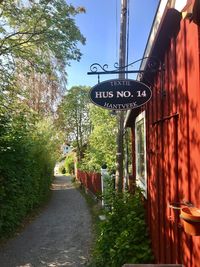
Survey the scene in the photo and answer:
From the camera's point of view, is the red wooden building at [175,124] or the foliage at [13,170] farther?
the foliage at [13,170]

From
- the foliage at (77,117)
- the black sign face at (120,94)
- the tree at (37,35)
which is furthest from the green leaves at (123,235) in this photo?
the foliage at (77,117)

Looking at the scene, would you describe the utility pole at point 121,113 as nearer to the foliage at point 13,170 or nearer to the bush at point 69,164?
the foliage at point 13,170

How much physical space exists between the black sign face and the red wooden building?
23 centimetres

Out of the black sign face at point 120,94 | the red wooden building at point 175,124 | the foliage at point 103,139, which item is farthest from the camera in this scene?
the foliage at point 103,139

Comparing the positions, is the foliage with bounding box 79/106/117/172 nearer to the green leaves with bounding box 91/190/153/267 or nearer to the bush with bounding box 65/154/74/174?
the green leaves with bounding box 91/190/153/267

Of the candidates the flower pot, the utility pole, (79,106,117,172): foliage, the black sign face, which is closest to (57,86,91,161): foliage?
(79,106,117,172): foliage

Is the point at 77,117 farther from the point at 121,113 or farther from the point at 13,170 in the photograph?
the point at 121,113

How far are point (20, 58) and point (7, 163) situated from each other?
4722mm

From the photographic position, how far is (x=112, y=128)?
76.5 feet

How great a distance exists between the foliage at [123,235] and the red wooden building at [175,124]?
1.75 ft

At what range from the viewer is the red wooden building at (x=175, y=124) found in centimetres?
318

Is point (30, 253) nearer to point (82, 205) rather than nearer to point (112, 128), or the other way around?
point (82, 205)

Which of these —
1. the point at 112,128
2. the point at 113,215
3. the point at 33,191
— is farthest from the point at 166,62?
the point at 112,128

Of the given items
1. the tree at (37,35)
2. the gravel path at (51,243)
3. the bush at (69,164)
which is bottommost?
the gravel path at (51,243)
